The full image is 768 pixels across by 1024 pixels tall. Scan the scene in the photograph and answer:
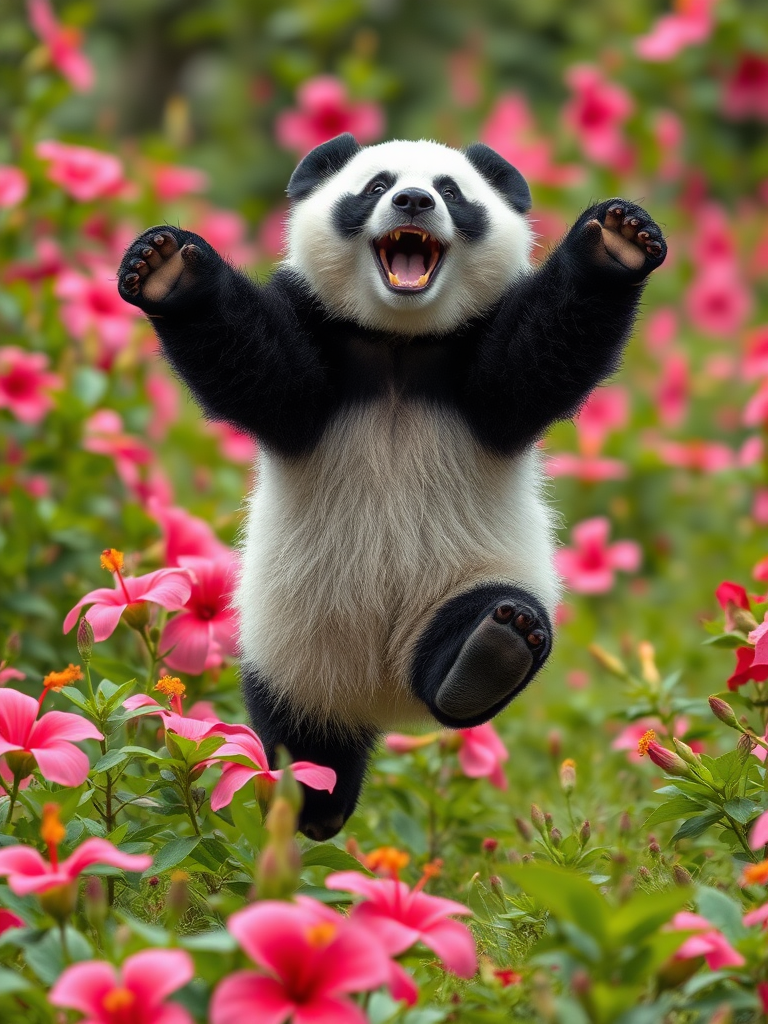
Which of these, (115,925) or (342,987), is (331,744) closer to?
(115,925)

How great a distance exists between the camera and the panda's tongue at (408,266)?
7.57 ft

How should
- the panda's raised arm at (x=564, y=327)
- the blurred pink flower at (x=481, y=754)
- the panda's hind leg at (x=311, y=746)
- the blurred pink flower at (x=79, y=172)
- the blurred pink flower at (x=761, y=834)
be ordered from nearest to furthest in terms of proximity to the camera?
the blurred pink flower at (x=761, y=834), the panda's raised arm at (x=564, y=327), the panda's hind leg at (x=311, y=746), the blurred pink flower at (x=481, y=754), the blurred pink flower at (x=79, y=172)

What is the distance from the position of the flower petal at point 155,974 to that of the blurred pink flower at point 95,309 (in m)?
2.72

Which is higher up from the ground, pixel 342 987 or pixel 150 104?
pixel 150 104

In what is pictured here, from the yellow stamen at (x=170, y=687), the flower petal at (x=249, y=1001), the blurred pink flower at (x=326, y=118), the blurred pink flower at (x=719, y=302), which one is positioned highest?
the blurred pink flower at (x=326, y=118)

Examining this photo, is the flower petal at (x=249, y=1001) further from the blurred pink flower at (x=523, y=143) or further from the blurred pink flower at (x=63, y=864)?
the blurred pink flower at (x=523, y=143)

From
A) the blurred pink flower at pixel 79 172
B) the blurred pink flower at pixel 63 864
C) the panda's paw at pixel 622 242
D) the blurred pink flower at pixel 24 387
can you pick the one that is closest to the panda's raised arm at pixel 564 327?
the panda's paw at pixel 622 242

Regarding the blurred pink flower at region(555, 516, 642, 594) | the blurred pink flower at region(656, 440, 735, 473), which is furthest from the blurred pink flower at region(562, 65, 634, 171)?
the blurred pink flower at region(555, 516, 642, 594)

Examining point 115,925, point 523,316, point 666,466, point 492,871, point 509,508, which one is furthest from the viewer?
point 666,466

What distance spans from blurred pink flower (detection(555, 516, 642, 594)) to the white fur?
158 cm

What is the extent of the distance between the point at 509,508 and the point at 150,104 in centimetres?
615

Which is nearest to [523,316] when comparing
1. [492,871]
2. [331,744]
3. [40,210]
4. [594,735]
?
[331,744]

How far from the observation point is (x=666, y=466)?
4.75 meters

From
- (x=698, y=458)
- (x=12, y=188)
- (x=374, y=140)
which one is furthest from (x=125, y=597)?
(x=374, y=140)
